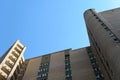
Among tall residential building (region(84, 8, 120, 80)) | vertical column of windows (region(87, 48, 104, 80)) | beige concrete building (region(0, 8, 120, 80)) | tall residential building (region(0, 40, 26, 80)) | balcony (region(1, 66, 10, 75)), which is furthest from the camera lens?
balcony (region(1, 66, 10, 75))

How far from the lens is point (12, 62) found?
51.1 m

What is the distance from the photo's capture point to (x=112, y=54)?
103ft

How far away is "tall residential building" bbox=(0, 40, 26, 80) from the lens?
1764 inches

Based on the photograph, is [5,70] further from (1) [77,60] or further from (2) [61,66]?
(1) [77,60]

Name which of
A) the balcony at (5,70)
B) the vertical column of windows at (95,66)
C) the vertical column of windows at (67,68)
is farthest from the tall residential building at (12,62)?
the vertical column of windows at (95,66)

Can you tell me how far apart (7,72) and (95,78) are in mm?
17853

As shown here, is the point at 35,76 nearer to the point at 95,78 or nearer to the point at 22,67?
the point at 22,67

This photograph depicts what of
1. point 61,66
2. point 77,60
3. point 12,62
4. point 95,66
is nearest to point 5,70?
point 12,62

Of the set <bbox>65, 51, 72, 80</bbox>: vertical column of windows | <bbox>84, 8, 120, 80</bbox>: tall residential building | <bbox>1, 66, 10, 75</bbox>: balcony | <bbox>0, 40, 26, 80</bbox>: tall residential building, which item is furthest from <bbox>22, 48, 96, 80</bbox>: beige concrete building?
<bbox>84, 8, 120, 80</bbox>: tall residential building

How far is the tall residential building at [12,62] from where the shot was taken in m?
44.8

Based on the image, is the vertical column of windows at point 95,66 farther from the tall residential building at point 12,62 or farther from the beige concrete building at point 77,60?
the tall residential building at point 12,62

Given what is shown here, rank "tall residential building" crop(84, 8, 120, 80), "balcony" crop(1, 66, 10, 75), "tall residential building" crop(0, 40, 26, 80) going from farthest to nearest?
"balcony" crop(1, 66, 10, 75) < "tall residential building" crop(0, 40, 26, 80) < "tall residential building" crop(84, 8, 120, 80)

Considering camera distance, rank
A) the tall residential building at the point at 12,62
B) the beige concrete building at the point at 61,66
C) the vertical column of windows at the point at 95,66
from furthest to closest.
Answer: the beige concrete building at the point at 61,66
the tall residential building at the point at 12,62
the vertical column of windows at the point at 95,66

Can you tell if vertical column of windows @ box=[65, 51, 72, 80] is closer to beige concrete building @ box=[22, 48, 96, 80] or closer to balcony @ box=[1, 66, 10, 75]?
beige concrete building @ box=[22, 48, 96, 80]
